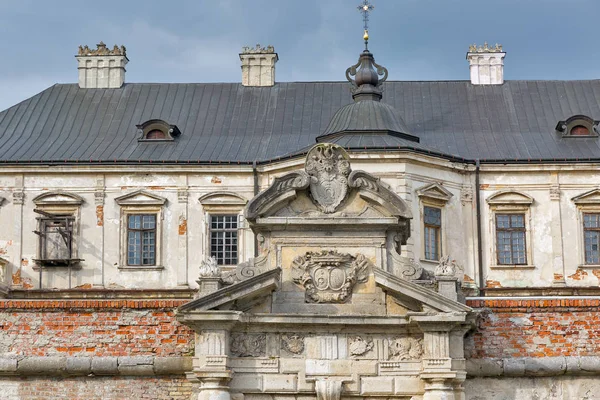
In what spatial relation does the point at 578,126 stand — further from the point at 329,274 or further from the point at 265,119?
the point at 329,274

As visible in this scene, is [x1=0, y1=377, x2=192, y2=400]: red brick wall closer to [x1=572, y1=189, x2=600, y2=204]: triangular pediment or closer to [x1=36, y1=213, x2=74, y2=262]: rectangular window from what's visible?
[x1=36, y1=213, x2=74, y2=262]: rectangular window

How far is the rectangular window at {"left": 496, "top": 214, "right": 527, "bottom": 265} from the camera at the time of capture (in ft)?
119

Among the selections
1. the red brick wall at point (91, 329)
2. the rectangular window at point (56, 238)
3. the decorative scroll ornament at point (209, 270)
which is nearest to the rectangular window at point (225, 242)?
the rectangular window at point (56, 238)

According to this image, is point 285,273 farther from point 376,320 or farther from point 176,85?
point 176,85

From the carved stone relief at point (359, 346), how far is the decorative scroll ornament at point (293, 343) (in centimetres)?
72

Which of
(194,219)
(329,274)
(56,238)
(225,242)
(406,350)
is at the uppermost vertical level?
(194,219)

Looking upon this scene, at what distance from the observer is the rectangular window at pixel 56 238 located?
36344mm

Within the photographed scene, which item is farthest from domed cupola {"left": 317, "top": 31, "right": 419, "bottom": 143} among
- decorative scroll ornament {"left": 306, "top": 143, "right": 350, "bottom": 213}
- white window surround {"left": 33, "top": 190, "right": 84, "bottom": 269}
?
decorative scroll ornament {"left": 306, "top": 143, "right": 350, "bottom": 213}

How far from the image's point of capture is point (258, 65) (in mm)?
41625

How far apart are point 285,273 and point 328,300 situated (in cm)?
77

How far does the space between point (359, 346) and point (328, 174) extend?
8.71ft

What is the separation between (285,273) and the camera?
1909cm

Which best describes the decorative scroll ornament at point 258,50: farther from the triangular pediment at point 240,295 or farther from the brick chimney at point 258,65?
the triangular pediment at point 240,295

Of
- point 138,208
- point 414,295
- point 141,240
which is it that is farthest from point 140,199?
point 414,295
